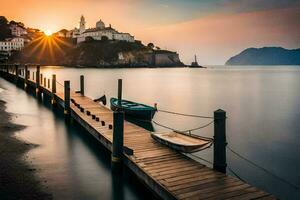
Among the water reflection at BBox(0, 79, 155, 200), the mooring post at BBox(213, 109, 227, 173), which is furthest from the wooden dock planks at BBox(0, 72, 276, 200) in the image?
the water reflection at BBox(0, 79, 155, 200)

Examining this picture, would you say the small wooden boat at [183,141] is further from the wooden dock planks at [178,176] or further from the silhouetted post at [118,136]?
the silhouetted post at [118,136]

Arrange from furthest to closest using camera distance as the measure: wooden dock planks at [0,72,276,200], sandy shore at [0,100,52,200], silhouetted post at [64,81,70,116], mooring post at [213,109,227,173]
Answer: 1. silhouetted post at [64,81,70,116]
2. sandy shore at [0,100,52,200]
3. mooring post at [213,109,227,173]
4. wooden dock planks at [0,72,276,200]

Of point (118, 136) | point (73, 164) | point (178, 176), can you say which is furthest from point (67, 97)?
point (178, 176)

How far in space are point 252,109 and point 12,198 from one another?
3867 cm

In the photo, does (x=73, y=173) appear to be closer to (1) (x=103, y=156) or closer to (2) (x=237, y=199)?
(1) (x=103, y=156)

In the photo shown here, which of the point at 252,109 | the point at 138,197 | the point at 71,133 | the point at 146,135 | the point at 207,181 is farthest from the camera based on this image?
the point at 252,109

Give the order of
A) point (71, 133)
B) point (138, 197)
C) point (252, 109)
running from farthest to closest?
point (252, 109), point (71, 133), point (138, 197)

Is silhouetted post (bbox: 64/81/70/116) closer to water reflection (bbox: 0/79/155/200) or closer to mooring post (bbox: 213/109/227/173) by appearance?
water reflection (bbox: 0/79/155/200)

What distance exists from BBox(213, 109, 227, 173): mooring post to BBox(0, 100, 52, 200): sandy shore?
6554 mm

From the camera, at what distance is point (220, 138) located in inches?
423

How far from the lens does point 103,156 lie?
17219 millimetres

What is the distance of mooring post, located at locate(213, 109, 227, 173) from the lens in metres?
10.6

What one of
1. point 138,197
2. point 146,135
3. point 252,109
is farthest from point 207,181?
point 252,109

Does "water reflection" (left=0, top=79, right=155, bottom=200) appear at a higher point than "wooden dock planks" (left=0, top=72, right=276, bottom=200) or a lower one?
lower
